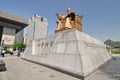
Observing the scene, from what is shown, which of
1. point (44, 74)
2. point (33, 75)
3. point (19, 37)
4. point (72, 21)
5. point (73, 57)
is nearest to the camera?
point (33, 75)

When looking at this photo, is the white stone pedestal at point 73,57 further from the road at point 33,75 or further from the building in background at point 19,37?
the building in background at point 19,37

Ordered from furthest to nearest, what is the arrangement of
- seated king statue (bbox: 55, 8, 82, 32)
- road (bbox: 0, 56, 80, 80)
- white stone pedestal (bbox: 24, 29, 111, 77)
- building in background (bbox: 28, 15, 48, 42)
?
building in background (bbox: 28, 15, 48, 42)
seated king statue (bbox: 55, 8, 82, 32)
white stone pedestal (bbox: 24, 29, 111, 77)
road (bbox: 0, 56, 80, 80)

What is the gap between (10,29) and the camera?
150 feet

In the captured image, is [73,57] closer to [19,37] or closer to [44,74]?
[44,74]

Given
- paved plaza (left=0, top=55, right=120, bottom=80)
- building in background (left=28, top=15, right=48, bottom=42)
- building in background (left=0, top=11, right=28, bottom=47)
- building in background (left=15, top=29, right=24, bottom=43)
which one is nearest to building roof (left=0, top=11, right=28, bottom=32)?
building in background (left=0, top=11, right=28, bottom=47)

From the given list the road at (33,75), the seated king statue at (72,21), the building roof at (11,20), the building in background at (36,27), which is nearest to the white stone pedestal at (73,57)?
the road at (33,75)

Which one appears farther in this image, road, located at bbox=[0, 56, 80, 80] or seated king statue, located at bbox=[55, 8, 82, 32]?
seated king statue, located at bbox=[55, 8, 82, 32]

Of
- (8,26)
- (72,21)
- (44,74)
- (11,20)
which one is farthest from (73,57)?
(8,26)

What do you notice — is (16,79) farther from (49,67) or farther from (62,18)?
(62,18)

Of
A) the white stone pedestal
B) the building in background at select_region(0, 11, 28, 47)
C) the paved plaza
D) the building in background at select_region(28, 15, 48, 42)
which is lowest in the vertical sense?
the paved plaza

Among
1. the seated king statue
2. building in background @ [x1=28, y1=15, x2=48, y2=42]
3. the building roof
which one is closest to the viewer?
the seated king statue

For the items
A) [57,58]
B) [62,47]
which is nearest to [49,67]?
[57,58]

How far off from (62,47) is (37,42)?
238 inches

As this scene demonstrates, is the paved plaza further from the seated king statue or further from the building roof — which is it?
the building roof
